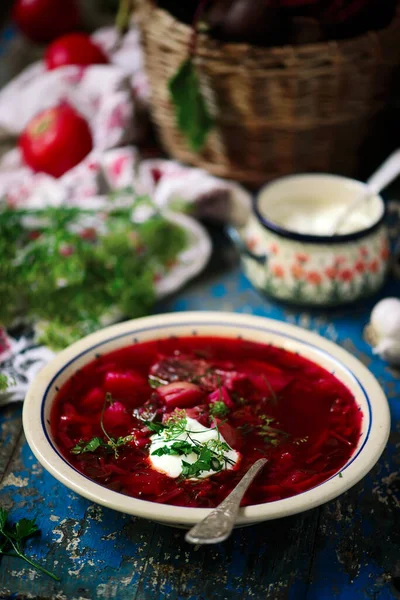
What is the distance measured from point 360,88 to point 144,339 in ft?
3.11

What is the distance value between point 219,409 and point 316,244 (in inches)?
22.7

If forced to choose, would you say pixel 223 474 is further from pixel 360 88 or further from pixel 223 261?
pixel 360 88

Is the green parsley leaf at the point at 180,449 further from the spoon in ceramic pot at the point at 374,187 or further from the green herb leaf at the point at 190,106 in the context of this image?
the green herb leaf at the point at 190,106

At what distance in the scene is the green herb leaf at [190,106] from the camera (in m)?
1.92

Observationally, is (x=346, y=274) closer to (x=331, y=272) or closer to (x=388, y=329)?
(x=331, y=272)

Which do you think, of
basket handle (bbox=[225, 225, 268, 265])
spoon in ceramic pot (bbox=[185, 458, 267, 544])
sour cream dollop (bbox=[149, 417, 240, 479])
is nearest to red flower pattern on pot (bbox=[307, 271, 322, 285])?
basket handle (bbox=[225, 225, 268, 265])

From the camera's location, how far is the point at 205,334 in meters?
1.46

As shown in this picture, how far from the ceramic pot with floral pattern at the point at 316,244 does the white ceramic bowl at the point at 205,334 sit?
304 millimetres

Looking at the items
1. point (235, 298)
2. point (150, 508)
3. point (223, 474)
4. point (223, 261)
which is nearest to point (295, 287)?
point (235, 298)

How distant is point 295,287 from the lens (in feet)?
5.67

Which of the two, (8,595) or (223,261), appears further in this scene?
(223,261)

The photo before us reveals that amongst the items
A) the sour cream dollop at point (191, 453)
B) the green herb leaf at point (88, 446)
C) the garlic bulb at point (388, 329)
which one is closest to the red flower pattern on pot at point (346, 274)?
the garlic bulb at point (388, 329)

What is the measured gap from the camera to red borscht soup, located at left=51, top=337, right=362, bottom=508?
1.11 meters

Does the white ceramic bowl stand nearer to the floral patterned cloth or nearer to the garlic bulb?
the garlic bulb
